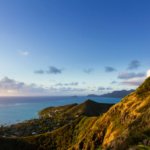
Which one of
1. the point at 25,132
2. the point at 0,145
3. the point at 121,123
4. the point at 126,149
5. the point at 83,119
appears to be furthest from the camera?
the point at 25,132

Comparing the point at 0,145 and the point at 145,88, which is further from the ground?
the point at 145,88

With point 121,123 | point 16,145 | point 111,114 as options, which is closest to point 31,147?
point 16,145

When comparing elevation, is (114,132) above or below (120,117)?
below

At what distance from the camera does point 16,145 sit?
114 m

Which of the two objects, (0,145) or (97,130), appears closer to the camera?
(97,130)

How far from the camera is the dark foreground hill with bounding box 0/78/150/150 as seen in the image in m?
18.1

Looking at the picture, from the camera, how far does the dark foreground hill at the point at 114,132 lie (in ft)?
59.3

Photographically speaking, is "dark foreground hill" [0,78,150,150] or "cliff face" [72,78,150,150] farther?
"cliff face" [72,78,150,150]

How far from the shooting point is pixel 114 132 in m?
69.9

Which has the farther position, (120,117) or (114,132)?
(120,117)

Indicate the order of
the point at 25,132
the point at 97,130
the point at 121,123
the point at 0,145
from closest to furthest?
the point at 121,123 < the point at 97,130 < the point at 0,145 < the point at 25,132

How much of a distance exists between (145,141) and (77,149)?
2847 inches

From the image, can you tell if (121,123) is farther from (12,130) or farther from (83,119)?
(12,130)

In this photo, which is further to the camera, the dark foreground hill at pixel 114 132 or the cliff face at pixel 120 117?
the cliff face at pixel 120 117
